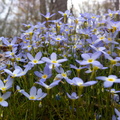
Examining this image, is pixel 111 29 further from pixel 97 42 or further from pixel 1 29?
pixel 1 29

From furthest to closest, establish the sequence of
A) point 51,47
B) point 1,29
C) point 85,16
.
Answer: point 1,29, point 51,47, point 85,16

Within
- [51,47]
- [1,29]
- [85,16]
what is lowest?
[1,29]

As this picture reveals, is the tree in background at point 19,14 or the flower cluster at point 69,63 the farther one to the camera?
the tree in background at point 19,14

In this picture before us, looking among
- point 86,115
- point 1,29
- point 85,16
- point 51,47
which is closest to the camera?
point 86,115

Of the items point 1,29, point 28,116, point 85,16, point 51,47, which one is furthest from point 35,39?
point 1,29

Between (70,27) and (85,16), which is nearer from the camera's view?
(85,16)

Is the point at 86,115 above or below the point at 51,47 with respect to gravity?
below

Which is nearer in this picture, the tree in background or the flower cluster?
the flower cluster

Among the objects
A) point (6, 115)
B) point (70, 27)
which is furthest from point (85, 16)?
point (6, 115)

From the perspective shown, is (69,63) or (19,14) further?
(19,14)
